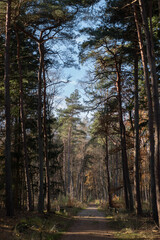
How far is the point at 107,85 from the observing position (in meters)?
16.2

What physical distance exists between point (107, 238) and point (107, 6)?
33.6 ft

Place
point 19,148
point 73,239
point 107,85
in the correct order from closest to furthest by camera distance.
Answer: point 73,239 < point 19,148 < point 107,85

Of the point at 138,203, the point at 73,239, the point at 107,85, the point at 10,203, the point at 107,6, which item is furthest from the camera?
the point at 107,85

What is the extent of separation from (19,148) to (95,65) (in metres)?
7.48

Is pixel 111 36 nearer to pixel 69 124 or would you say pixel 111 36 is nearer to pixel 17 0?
pixel 17 0

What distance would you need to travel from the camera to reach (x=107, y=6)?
1091 cm

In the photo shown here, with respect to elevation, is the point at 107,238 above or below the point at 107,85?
below

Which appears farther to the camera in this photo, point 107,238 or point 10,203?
point 10,203

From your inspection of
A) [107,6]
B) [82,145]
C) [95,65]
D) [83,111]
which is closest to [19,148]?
[83,111]

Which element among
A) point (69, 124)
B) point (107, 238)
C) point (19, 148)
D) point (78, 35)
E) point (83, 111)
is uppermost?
point (78, 35)

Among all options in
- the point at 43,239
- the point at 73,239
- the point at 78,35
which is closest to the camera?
the point at 43,239

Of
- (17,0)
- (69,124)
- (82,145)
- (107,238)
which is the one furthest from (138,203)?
(82,145)

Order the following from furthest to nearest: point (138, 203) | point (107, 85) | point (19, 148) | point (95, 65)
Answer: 1. point (107, 85)
2. point (19, 148)
3. point (95, 65)
4. point (138, 203)

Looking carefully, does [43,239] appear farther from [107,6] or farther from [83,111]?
[107,6]
